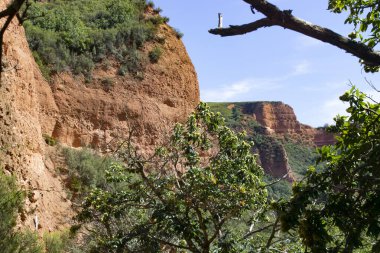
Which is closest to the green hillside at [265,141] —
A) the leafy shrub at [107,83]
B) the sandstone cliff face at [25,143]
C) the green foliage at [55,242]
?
the leafy shrub at [107,83]

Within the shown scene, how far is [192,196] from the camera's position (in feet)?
19.2

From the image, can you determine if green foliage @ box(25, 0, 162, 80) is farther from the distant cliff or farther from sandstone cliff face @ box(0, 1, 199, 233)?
the distant cliff

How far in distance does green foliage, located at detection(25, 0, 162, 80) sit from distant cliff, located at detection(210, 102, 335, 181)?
142ft

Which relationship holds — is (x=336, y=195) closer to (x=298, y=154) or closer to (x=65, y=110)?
(x=65, y=110)

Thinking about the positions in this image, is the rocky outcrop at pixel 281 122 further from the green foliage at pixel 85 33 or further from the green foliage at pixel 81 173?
the green foliage at pixel 81 173

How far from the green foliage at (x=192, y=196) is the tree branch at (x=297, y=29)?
125 inches

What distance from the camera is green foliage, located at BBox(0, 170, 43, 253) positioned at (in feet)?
30.7

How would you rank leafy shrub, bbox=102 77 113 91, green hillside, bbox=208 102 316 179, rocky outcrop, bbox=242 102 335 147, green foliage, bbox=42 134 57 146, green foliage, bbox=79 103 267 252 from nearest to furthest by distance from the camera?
green foliage, bbox=79 103 267 252 < green foliage, bbox=42 134 57 146 < leafy shrub, bbox=102 77 113 91 < green hillside, bbox=208 102 316 179 < rocky outcrop, bbox=242 102 335 147

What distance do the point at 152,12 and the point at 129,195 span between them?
73.2 ft

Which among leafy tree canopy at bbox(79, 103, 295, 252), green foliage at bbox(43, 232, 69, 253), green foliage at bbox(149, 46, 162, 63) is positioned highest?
green foliage at bbox(149, 46, 162, 63)

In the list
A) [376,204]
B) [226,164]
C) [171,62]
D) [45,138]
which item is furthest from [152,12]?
[376,204]

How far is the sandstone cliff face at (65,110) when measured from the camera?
1387 centimetres

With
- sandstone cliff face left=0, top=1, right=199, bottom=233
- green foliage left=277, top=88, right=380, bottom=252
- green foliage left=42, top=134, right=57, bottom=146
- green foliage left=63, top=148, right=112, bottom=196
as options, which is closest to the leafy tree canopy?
green foliage left=277, top=88, right=380, bottom=252

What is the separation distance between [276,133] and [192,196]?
3135 inches
